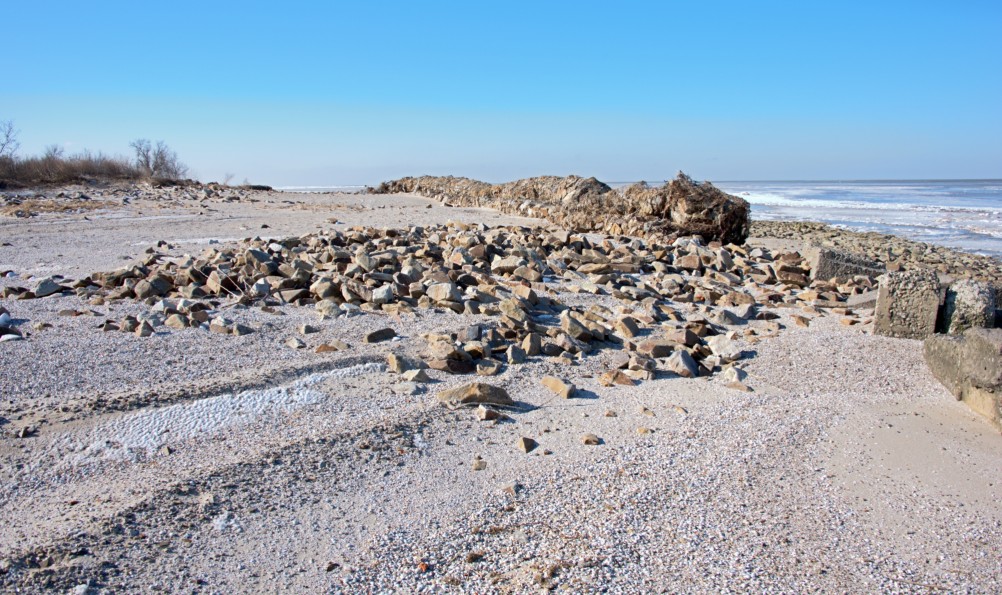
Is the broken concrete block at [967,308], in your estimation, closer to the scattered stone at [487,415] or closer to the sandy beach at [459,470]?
the sandy beach at [459,470]

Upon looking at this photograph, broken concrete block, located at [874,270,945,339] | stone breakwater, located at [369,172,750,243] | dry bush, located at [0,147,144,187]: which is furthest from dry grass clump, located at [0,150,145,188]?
broken concrete block, located at [874,270,945,339]

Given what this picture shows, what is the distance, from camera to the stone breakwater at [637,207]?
953cm

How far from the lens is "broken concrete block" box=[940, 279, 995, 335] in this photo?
466cm

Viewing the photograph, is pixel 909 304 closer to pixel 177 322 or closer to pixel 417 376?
pixel 417 376

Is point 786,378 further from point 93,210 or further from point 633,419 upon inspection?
point 93,210

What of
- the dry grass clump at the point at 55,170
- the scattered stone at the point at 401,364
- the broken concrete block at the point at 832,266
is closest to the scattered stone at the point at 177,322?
the scattered stone at the point at 401,364

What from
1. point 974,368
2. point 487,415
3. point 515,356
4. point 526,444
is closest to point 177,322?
point 515,356

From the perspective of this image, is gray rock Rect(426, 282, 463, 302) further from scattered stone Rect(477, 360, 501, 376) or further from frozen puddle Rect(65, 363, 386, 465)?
frozen puddle Rect(65, 363, 386, 465)

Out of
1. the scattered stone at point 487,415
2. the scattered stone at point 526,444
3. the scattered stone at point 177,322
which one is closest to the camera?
the scattered stone at point 526,444

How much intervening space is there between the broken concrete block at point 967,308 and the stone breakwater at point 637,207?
4.53m

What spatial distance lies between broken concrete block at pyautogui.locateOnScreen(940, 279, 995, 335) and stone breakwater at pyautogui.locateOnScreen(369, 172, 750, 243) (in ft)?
14.9

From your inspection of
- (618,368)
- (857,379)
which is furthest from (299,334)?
(857,379)

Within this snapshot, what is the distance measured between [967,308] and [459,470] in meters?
3.90

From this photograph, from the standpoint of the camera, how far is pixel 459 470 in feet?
9.40
